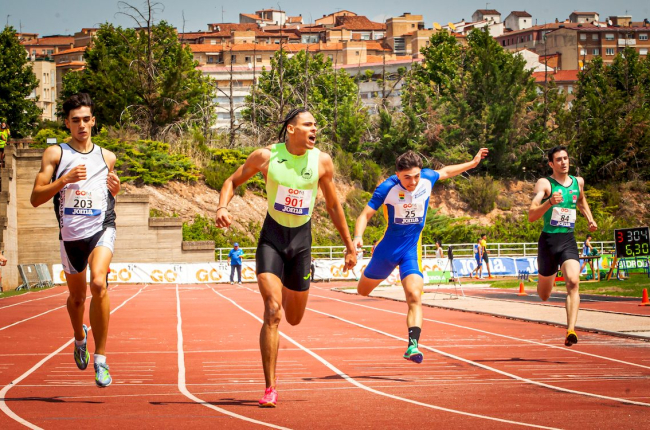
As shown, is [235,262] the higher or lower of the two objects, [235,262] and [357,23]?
the lower

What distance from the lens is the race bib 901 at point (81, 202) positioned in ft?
26.1

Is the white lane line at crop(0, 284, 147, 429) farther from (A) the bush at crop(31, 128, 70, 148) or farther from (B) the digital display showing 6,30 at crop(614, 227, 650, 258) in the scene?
(A) the bush at crop(31, 128, 70, 148)

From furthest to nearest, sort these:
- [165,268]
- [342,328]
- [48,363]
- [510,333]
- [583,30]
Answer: [583,30]
[165,268]
[342,328]
[510,333]
[48,363]

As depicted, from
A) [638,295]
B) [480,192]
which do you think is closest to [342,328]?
[638,295]

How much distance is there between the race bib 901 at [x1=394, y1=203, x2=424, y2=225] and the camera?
32.1 ft

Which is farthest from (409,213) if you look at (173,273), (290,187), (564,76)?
(564,76)

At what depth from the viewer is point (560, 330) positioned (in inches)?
553

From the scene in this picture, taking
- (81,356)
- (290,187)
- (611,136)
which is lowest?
(81,356)

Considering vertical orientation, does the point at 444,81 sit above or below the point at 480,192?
above

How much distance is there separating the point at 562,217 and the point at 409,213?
102 inches

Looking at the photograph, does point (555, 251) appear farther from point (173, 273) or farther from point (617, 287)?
point (173, 273)

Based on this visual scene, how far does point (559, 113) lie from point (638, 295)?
41672mm

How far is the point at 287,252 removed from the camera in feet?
25.5

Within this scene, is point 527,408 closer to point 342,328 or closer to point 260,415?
point 260,415
